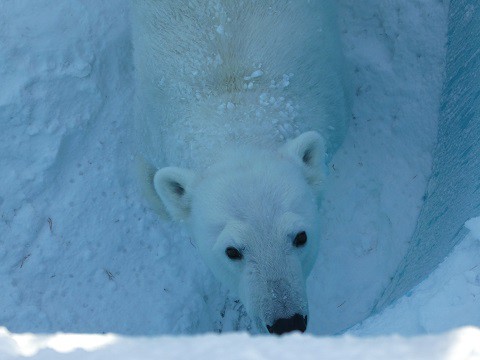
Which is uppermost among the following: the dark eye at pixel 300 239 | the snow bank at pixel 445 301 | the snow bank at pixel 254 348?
the snow bank at pixel 254 348

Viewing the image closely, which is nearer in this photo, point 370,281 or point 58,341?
point 58,341

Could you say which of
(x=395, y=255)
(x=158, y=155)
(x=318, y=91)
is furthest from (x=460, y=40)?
(x=158, y=155)

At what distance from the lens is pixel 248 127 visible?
9.42 ft

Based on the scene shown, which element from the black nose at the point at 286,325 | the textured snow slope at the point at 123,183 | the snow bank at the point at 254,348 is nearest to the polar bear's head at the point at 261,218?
the black nose at the point at 286,325

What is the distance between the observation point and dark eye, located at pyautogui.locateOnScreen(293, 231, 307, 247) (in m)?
2.52

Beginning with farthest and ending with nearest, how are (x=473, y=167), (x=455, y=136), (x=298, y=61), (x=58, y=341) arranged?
(x=455, y=136) → (x=298, y=61) → (x=473, y=167) → (x=58, y=341)

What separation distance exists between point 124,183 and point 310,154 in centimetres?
163

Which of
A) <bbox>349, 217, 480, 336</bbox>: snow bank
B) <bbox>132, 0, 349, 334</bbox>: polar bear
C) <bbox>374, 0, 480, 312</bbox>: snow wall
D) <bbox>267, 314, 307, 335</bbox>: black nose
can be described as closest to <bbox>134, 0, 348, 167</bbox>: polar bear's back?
<bbox>132, 0, 349, 334</bbox>: polar bear

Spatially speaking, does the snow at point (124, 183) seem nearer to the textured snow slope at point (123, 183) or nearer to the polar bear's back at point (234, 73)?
the textured snow slope at point (123, 183)

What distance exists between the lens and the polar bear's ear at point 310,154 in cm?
273

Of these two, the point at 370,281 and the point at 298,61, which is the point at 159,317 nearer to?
the point at 370,281

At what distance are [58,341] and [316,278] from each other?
2921mm

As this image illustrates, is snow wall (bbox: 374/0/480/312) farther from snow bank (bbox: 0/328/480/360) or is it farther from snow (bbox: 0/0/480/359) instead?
snow bank (bbox: 0/328/480/360)

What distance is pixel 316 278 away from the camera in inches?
148
